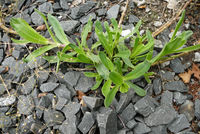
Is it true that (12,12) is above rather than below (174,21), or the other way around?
above

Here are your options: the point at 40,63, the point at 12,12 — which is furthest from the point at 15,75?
the point at 12,12

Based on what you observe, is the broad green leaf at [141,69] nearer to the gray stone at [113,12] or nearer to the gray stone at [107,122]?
the gray stone at [107,122]

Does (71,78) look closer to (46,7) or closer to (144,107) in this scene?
(144,107)

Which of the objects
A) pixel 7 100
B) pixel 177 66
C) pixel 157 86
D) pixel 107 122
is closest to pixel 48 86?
pixel 7 100

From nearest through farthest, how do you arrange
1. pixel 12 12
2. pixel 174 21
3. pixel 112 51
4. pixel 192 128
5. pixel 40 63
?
pixel 192 128, pixel 112 51, pixel 40 63, pixel 174 21, pixel 12 12

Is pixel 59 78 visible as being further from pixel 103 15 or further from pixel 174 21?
pixel 174 21

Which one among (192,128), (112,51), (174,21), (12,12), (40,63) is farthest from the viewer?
(12,12)

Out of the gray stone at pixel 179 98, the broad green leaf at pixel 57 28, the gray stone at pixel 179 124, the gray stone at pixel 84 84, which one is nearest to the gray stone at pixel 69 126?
the gray stone at pixel 84 84
